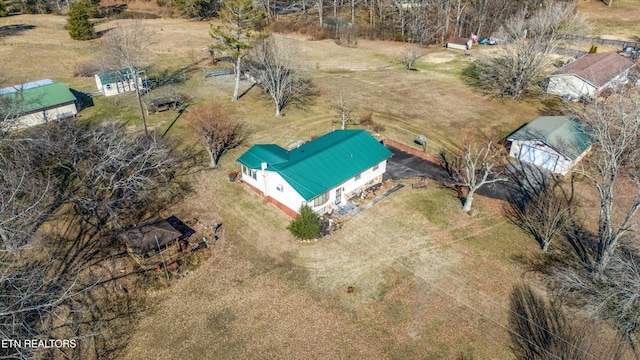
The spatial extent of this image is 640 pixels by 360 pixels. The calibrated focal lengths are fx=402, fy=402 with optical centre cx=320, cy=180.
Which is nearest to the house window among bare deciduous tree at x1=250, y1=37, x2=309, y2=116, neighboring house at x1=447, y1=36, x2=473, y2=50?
bare deciduous tree at x1=250, y1=37, x2=309, y2=116

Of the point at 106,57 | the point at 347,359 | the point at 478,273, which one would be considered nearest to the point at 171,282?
the point at 347,359

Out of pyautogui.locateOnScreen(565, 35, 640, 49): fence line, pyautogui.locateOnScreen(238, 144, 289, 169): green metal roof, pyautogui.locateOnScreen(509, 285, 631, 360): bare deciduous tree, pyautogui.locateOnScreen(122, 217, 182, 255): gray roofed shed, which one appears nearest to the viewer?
pyautogui.locateOnScreen(509, 285, 631, 360): bare deciduous tree

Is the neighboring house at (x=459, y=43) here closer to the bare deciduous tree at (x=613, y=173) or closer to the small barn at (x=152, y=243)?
the bare deciduous tree at (x=613, y=173)

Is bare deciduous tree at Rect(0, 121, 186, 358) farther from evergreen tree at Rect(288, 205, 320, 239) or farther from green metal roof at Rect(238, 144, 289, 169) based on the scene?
evergreen tree at Rect(288, 205, 320, 239)

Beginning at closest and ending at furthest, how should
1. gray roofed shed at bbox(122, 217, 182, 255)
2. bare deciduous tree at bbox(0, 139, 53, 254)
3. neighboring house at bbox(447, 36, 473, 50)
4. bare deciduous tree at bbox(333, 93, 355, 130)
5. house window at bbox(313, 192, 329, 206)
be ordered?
gray roofed shed at bbox(122, 217, 182, 255) → bare deciduous tree at bbox(0, 139, 53, 254) → house window at bbox(313, 192, 329, 206) → bare deciduous tree at bbox(333, 93, 355, 130) → neighboring house at bbox(447, 36, 473, 50)

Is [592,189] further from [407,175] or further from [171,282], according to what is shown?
[171,282]

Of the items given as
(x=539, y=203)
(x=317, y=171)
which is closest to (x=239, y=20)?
(x=317, y=171)

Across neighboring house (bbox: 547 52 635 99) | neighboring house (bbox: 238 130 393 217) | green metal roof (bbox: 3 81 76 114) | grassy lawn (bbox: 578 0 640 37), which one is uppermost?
grassy lawn (bbox: 578 0 640 37)
